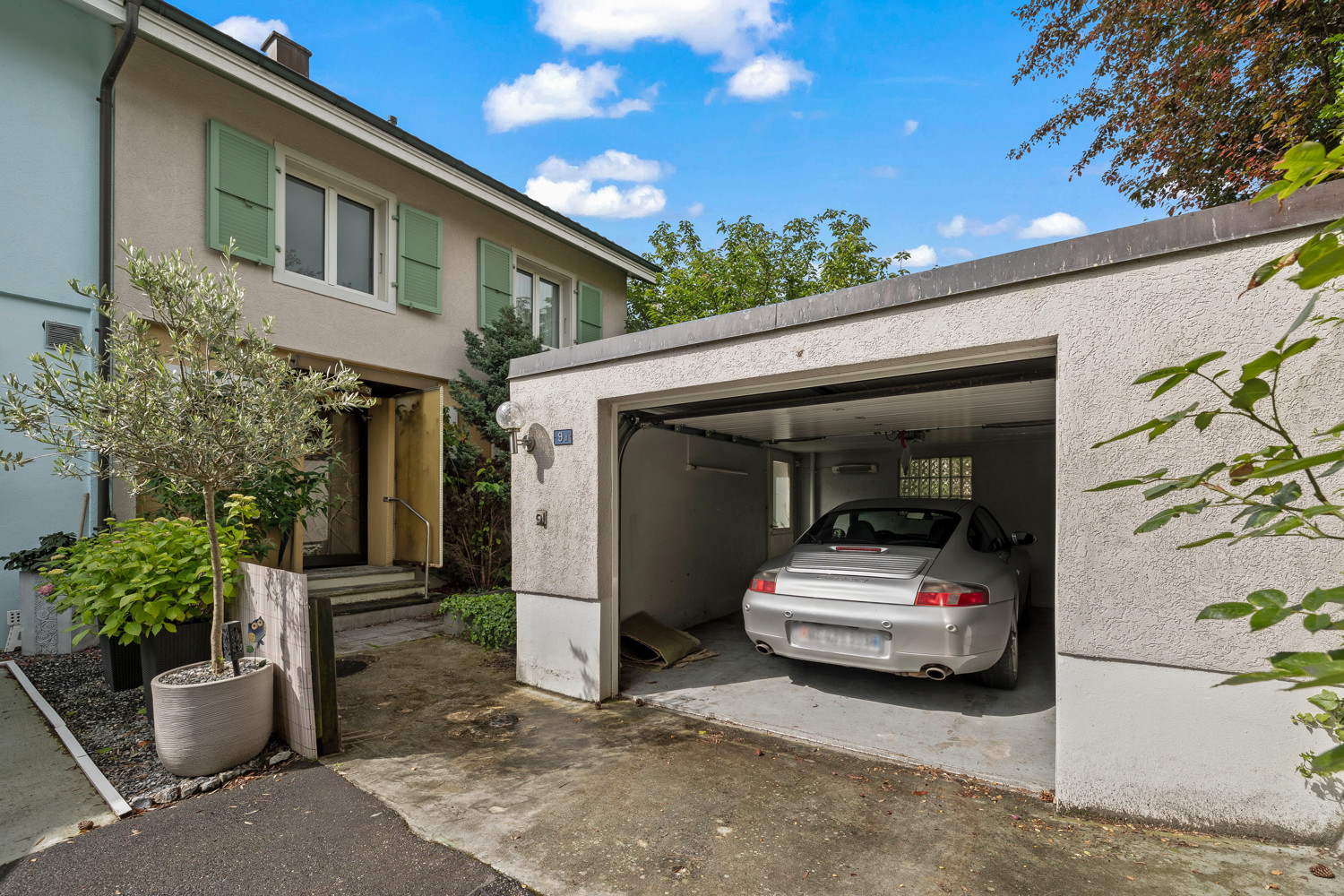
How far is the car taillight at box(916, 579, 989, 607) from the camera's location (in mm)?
4414

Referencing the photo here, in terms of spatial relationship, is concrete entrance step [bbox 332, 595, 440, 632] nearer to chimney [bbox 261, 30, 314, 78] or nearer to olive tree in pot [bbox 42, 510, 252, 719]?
olive tree in pot [bbox 42, 510, 252, 719]

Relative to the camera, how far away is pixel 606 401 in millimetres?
5113

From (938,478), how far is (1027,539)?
12.1 feet

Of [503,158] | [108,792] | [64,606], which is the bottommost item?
[108,792]

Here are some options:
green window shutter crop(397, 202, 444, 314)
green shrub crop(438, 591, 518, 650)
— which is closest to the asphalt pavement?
green shrub crop(438, 591, 518, 650)

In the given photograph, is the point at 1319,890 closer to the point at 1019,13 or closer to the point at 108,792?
the point at 108,792

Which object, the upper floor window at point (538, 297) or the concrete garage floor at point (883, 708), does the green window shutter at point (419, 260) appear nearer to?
the upper floor window at point (538, 297)

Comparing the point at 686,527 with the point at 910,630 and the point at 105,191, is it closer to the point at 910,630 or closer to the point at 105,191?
the point at 910,630

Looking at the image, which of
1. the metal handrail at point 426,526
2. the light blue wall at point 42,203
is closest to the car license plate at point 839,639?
the metal handrail at point 426,526

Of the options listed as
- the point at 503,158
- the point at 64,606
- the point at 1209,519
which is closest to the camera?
the point at 1209,519

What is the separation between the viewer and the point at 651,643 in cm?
609

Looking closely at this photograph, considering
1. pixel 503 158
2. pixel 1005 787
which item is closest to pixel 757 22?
pixel 503 158

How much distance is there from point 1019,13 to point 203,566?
36.1 ft

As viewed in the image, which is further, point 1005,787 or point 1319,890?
point 1005,787
